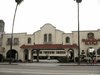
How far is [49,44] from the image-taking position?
68312mm

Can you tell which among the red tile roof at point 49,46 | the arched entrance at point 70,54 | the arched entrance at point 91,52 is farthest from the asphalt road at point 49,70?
the arched entrance at point 70,54

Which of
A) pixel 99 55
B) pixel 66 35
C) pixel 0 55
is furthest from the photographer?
pixel 0 55

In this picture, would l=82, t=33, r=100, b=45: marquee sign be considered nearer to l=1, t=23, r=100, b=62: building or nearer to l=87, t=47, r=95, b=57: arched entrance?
l=1, t=23, r=100, b=62: building

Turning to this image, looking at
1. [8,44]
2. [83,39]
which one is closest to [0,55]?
[8,44]

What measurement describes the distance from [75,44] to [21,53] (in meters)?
15.4

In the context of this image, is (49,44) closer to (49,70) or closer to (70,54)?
(70,54)

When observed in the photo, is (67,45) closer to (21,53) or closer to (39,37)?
(39,37)

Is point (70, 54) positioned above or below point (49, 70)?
above

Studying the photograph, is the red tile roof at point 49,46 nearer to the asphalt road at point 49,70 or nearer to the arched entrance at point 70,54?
the arched entrance at point 70,54

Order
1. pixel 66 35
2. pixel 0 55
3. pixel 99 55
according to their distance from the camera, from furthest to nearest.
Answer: pixel 0 55 < pixel 66 35 < pixel 99 55

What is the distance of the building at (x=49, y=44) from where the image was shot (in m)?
65.1

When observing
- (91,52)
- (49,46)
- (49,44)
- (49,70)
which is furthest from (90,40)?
(49,70)

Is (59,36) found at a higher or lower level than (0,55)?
higher

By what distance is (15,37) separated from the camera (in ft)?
238
